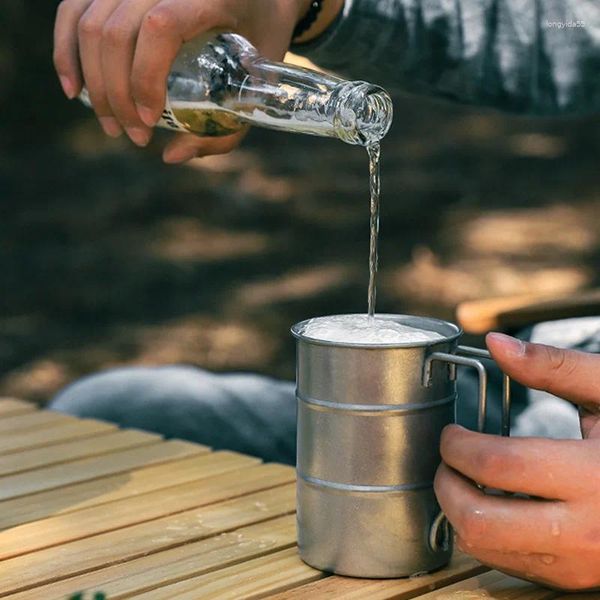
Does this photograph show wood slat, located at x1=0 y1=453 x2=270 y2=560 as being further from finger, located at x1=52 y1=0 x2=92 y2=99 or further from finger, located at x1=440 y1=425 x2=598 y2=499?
finger, located at x1=52 y1=0 x2=92 y2=99

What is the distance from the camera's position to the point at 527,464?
0.89m

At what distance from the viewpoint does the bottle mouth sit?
1087 millimetres

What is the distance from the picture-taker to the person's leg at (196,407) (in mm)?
1416

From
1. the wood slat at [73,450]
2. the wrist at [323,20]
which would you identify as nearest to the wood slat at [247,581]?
the wood slat at [73,450]

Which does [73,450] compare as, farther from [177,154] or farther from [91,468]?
[177,154]

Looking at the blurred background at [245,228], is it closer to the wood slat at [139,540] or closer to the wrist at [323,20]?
the wrist at [323,20]

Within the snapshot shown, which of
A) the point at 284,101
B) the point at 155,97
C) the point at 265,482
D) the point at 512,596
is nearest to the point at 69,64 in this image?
the point at 155,97

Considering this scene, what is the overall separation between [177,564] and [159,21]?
51cm

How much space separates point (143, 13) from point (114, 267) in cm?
290

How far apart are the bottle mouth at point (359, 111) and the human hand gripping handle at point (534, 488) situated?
0.27 m

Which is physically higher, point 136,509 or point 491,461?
point 491,461

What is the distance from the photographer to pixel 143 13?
120 cm

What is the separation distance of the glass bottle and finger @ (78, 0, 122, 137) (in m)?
0.07

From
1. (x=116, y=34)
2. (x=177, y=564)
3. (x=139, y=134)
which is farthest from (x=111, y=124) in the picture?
(x=177, y=564)
